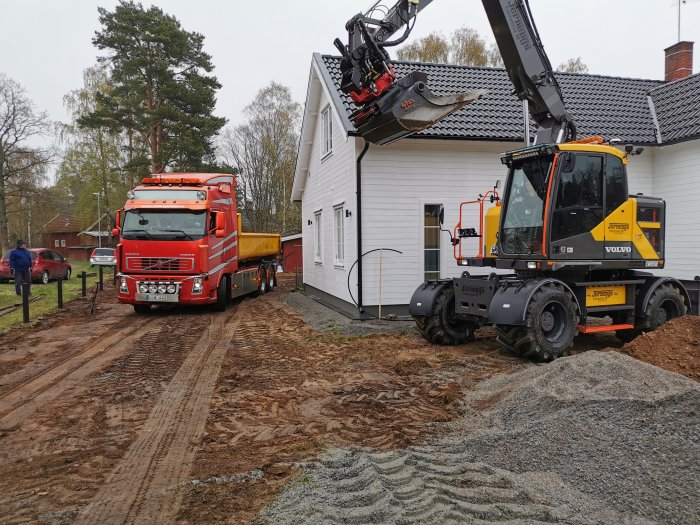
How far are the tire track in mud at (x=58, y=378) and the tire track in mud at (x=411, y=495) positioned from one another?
3443 millimetres

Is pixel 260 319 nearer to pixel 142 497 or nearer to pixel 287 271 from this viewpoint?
pixel 142 497

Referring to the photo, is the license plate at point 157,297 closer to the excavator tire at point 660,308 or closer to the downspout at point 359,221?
the downspout at point 359,221

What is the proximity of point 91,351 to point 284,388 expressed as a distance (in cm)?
440

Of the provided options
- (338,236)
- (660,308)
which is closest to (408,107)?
(660,308)

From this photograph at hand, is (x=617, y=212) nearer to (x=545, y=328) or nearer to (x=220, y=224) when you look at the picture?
(x=545, y=328)

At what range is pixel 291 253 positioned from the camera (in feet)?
98.8

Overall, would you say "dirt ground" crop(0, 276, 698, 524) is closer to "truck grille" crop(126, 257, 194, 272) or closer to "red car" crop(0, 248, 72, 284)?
"truck grille" crop(126, 257, 194, 272)

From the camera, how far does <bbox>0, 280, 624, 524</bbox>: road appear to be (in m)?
3.76

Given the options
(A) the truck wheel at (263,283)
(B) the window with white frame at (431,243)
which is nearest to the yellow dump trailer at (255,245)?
(A) the truck wheel at (263,283)

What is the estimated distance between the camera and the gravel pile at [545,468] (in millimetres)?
3281

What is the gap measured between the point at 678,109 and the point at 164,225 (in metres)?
13.3

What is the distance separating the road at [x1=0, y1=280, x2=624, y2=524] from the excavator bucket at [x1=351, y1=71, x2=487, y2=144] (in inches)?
139

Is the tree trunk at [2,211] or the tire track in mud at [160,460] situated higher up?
the tree trunk at [2,211]

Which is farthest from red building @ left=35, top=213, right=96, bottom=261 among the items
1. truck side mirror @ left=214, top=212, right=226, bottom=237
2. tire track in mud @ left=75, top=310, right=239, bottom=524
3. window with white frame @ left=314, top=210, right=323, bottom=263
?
tire track in mud @ left=75, top=310, right=239, bottom=524
